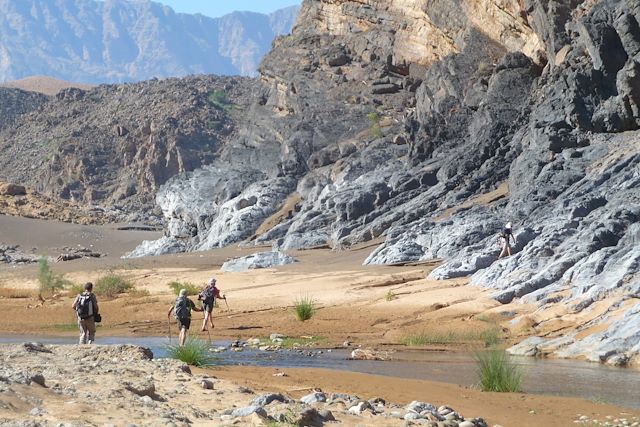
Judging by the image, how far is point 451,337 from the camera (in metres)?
21.6

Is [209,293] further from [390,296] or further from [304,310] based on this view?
[390,296]

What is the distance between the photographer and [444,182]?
4259cm

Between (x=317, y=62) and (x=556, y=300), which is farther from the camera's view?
(x=317, y=62)

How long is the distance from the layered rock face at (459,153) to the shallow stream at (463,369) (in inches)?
44.0

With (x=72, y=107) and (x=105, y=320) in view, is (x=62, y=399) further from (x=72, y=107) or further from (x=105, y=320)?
(x=72, y=107)

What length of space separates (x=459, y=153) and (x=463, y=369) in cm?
2778

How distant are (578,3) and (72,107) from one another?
95719 millimetres

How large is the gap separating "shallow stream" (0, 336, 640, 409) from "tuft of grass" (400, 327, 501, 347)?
3.20 feet

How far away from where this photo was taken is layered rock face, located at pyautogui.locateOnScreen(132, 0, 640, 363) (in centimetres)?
2525

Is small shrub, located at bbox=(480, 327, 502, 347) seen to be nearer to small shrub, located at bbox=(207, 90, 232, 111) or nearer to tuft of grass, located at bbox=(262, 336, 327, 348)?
tuft of grass, located at bbox=(262, 336, 327, 348)

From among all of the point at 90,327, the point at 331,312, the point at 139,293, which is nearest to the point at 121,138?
the point at 139,293

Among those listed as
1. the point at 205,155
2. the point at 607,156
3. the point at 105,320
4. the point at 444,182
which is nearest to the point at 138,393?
the point at 105,320

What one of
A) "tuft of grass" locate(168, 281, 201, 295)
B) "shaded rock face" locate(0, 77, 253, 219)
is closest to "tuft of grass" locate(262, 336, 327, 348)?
"tuft of grass" locate(168, 281, 201, 295)

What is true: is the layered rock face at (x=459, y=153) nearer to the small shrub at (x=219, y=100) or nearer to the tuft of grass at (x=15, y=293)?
the tuft of grass at (x=15, y=293)
